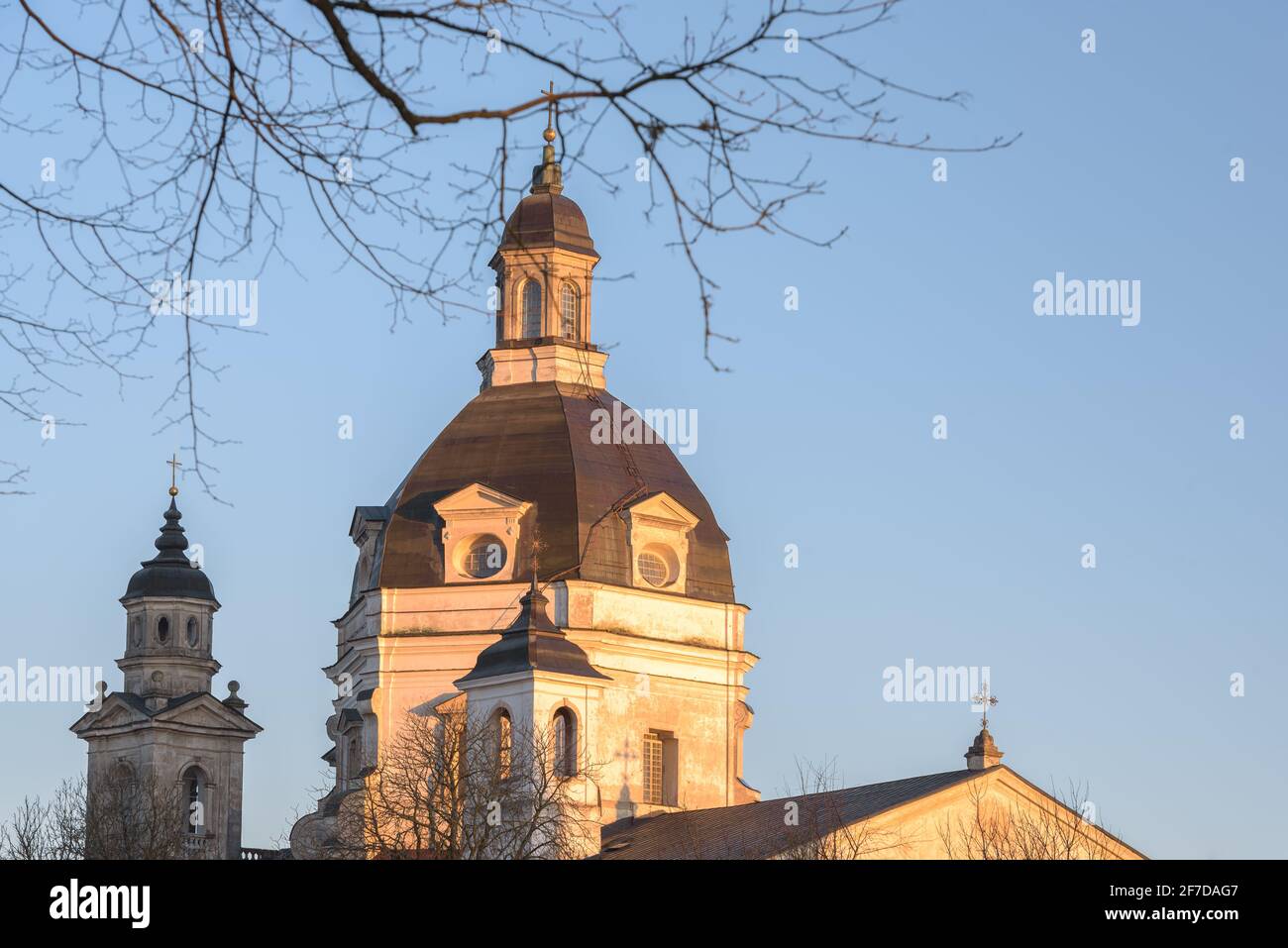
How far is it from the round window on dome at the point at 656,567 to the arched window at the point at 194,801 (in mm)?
16611

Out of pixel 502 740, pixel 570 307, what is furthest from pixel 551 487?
pixel 502 740

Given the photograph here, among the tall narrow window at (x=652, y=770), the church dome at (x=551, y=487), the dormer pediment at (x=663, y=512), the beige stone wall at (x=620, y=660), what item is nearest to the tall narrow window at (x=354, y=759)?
the beige stone wall at (x=620, y=660)

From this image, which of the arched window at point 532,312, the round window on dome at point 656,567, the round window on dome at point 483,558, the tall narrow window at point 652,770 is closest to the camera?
the tall narrow window at point 652,770

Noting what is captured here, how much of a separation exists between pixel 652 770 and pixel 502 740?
5138mm

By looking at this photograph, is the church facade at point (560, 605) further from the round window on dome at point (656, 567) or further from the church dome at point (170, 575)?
the church dome at point (170, 575)

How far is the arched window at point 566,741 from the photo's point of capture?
52.0m

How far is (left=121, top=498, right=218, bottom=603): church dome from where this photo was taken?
71.0 meters
